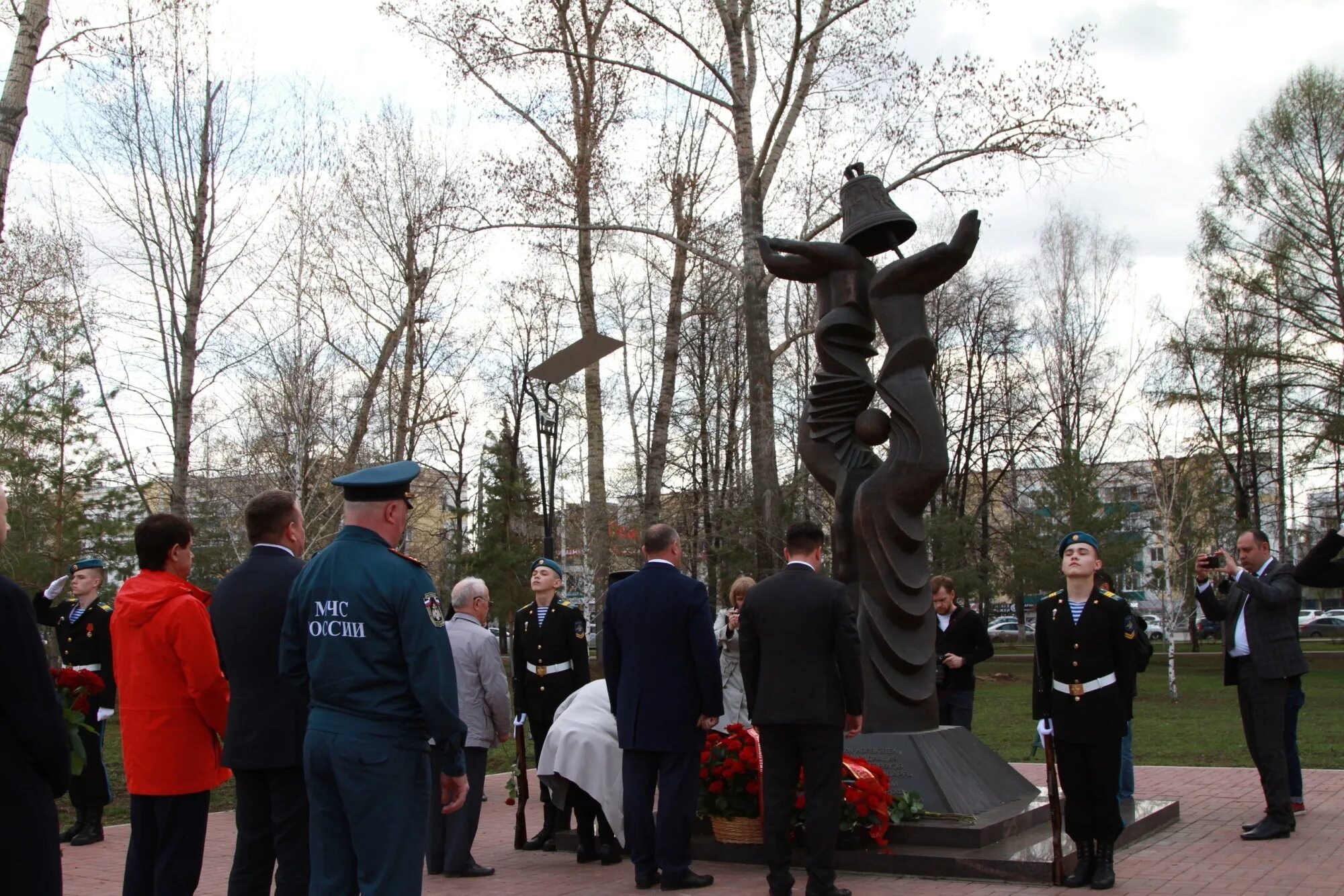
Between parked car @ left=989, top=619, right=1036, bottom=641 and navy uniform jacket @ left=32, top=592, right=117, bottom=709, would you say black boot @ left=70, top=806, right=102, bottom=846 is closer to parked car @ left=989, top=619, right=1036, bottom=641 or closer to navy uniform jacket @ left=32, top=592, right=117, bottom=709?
navy uniform jacket @ left=32, top=592, right=117, bottom=709

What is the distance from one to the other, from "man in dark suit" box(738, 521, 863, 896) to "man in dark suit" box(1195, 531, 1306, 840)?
116 inches

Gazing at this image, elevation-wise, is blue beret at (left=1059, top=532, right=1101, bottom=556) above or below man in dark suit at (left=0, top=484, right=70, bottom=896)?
above

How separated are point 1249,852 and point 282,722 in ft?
19.0

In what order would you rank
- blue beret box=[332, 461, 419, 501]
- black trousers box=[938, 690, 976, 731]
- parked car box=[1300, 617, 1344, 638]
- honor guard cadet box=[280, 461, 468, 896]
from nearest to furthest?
honor guard cadet box=[280, 461, 468, 896] < blue beret box=[332, 461, 419, 501] < black trousers box=[938, 690, 976, 731] < parked car box=[1300, 617, 1344, 638]

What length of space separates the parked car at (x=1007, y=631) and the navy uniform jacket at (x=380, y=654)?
47.4 meters

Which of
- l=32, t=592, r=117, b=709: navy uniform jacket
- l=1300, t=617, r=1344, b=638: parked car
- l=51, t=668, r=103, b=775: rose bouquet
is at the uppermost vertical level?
l=32, t=592, r=117, b=709: navy uniform jacket

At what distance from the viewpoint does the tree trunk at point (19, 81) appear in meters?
9.55

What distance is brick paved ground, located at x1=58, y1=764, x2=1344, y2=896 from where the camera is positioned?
255 inches

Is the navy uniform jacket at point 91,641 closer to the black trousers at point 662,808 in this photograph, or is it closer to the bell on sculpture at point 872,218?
the black trousers at point 662,808

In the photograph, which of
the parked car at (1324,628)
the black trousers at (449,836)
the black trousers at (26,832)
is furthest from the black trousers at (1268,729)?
the parked car at (1324,628)

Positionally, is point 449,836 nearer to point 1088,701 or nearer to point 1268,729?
point 1088,701

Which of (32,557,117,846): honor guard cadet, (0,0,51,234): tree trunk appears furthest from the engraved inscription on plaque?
(0,0,51,234): tree trunk

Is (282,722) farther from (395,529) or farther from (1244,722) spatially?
(1244,722)

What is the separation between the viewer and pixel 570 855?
26.3ft
